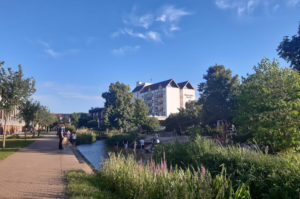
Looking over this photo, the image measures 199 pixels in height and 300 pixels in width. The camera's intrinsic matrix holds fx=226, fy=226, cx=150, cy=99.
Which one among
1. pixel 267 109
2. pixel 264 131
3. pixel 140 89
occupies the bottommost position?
pixel 264 131

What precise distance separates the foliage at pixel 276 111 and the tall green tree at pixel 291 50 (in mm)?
13912

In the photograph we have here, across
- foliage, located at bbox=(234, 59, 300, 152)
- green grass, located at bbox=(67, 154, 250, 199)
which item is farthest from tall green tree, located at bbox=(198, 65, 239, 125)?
green grass, located at bbox=(67, 154, 250, 199)

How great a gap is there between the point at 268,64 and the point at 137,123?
33938mm

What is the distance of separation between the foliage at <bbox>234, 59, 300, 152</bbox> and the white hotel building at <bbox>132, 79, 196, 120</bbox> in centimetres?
6608

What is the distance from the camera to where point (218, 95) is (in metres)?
32.9

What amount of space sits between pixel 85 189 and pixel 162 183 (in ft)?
6.97

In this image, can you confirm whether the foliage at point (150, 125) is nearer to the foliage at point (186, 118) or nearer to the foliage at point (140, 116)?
Result: the foliage at point (140, 116)

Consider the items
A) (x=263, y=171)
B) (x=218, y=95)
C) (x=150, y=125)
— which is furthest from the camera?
(x=150, y=125)

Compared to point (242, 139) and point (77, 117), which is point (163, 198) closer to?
point (242, 139)

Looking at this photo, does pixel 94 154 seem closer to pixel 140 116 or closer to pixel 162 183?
pixel 162 183

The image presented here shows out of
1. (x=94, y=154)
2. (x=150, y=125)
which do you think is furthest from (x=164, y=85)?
(x=94, y=154)

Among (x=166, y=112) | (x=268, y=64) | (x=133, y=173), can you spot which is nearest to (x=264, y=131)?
(x=268, y=64)

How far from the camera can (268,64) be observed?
14.9 m

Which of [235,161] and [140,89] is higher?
[140,89]
